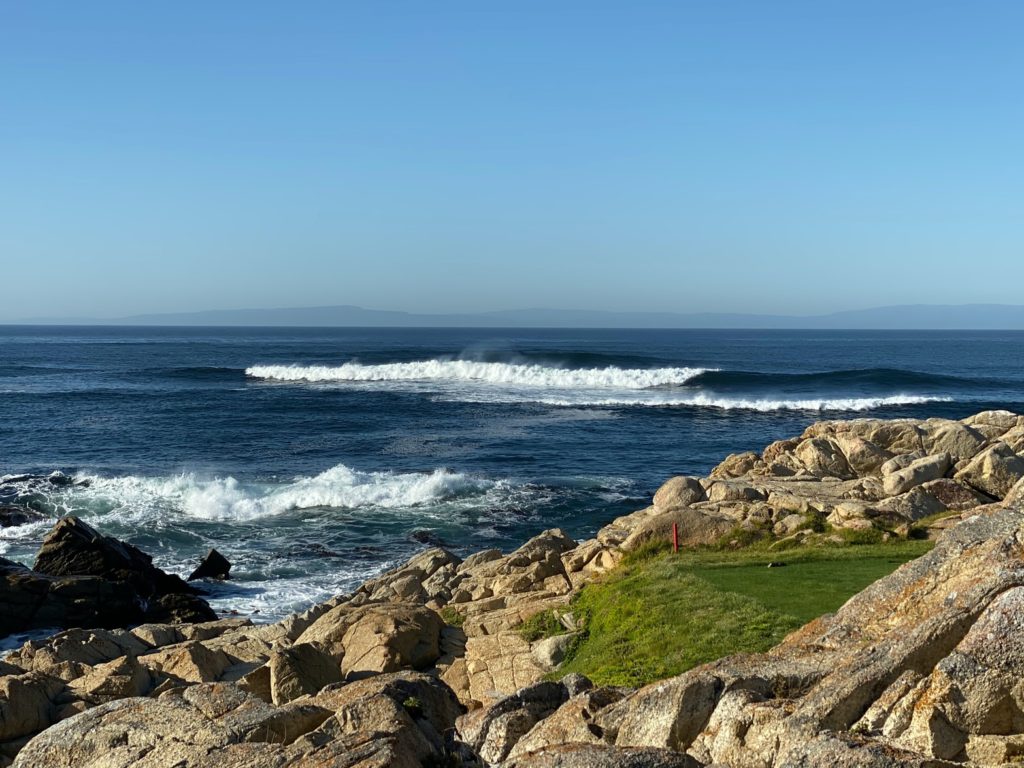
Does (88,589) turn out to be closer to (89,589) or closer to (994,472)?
(89,589)

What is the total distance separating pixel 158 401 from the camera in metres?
65.4

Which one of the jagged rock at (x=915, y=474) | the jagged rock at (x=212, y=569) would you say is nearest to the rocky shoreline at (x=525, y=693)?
the jagged rock at (x=212, y=569)

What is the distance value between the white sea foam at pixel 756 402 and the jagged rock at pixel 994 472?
38344 mm

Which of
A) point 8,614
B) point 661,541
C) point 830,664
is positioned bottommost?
point 8,614

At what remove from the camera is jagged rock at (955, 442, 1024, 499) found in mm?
25094

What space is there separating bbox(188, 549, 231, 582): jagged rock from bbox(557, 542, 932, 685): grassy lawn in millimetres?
12147

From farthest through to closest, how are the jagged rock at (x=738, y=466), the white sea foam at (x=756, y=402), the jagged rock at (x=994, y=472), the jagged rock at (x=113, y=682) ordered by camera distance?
the white sea foam at (x=756, y=402) < the jagged rock at (x=738, y=466) < the jagged rock at (x=994, y=472) < the jagged rock at (x=113, y=682)

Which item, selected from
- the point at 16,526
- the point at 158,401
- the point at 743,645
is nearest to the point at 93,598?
the point at 16,526

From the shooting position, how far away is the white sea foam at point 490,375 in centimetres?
8438

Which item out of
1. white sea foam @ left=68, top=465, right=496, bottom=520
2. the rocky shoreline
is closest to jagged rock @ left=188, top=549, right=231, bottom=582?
the rocky shoreline

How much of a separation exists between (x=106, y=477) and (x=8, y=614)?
18043mm

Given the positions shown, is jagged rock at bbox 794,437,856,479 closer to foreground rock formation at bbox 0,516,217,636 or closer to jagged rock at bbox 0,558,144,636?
foreground rock formation at bbox 0,516,217,636

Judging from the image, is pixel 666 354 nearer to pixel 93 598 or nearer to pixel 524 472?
pixel 524 472

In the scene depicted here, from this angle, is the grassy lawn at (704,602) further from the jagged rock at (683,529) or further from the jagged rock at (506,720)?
the jagged rock at (506,720)
